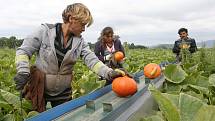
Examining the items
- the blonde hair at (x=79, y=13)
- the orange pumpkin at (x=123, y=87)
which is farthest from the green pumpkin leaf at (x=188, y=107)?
the blonde hair at (x=79, y=13)

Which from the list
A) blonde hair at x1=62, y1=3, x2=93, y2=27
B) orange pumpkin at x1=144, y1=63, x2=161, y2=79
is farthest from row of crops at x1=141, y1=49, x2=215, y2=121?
blonde hair at x1=62, y1=3, x2=93, y2=27

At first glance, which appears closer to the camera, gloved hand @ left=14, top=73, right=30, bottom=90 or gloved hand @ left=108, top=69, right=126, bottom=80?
gloved hand @ left=14, top=73, right=30, bottom=90

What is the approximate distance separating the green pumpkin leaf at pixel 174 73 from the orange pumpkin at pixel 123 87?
358 millimetres

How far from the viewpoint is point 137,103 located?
9.55ft

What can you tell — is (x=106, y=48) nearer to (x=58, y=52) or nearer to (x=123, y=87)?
(x=58, y=52)

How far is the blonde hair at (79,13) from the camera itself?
310 centimetres

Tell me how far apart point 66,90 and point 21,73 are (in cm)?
68

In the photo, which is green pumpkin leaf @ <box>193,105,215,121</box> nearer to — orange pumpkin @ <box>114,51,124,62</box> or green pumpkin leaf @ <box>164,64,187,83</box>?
green pumpkin leaf @ <box>164,64,187,83</box>

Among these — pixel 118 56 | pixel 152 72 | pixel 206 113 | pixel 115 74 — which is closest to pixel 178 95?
pixel 206 113

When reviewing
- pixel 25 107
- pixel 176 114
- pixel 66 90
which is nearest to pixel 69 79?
pixel 66 90

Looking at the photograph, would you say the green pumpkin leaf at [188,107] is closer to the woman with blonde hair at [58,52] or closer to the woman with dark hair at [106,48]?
the woman with blonde hair at [58,52]

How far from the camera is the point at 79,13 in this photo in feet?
10.2

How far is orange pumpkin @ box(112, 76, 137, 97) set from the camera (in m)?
3.02

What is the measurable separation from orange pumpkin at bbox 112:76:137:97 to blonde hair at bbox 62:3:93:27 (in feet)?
1.89
